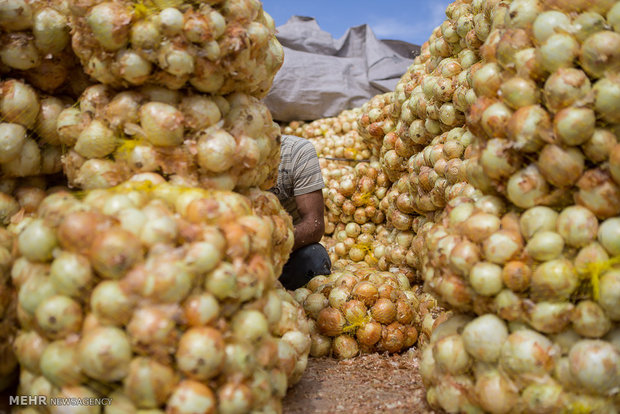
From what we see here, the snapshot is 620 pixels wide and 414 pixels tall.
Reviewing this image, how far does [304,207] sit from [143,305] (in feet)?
8.09

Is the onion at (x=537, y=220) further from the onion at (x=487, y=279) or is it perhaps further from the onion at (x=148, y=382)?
the onion at (x=148, y=382)

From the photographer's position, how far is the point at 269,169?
2.10m

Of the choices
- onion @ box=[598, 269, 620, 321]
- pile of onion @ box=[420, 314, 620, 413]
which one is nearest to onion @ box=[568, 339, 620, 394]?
pile of onion @ box=[420, 314, 620, 413]

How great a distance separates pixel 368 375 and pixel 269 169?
111cm

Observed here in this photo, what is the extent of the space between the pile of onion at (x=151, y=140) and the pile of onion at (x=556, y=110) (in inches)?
A: 35.2

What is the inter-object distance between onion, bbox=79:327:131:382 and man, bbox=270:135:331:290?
2.38 meters

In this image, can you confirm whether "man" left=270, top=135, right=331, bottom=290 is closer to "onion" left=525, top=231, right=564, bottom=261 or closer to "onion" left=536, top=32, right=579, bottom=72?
"onion" left=525, top=231, right=564, bottom=261

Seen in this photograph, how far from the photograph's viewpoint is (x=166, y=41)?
1584 millimetres

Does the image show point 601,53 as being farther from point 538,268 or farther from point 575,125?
point 538,268

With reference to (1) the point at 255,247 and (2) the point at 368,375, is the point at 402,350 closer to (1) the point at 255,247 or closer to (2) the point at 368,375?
(2) the point at 368,375

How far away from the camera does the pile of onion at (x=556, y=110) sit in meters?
1.49

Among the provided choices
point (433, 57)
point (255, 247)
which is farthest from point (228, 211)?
point (433, 57)

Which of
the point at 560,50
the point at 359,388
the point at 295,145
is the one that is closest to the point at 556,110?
the point at 560,50

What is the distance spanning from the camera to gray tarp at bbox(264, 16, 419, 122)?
632 centimetres
